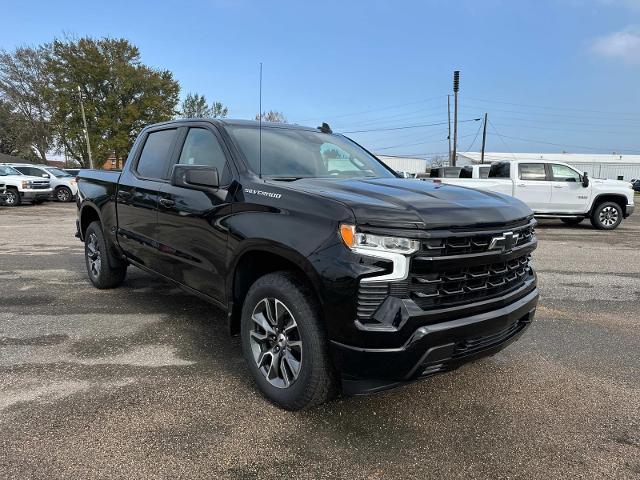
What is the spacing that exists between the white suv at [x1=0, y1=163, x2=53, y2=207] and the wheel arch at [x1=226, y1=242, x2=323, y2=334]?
65.4ft

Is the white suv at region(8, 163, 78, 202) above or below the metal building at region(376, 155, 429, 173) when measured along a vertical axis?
below

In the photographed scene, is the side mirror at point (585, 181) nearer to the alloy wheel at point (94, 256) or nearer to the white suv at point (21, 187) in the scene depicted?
the alloy wheel at point (94, 256)

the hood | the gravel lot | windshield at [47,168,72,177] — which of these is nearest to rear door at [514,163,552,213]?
the gravel lot

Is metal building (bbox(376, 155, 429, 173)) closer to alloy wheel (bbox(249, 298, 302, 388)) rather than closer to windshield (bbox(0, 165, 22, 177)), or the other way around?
windshield (bbox(0, 165, 22, 177))

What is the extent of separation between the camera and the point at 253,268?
330 centimetres

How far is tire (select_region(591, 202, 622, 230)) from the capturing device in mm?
13406

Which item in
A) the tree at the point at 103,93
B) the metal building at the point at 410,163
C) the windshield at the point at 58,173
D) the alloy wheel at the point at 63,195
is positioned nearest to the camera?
the windshield at the point at 58,173

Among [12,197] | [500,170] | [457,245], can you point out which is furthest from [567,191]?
[12,197]

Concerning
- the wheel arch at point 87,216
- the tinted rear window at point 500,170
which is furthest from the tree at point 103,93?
the wheel arch at point 87,216

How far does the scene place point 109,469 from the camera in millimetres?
2447

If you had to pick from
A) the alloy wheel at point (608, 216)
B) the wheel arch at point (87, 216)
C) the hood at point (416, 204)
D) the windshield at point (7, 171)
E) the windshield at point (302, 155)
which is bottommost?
the alloy wheel at point (608, 216)

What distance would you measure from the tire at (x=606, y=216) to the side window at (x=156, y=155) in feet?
41.5

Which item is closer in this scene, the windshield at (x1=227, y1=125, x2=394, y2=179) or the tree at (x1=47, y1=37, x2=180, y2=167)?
the windshield at (x1=227, y1=125, x2=394, y2=179)

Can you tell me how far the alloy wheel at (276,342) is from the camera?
288 cm
